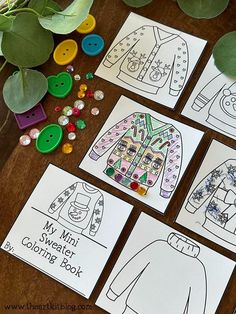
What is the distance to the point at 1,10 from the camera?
78 centimetres

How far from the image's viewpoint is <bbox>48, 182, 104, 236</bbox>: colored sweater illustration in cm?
67

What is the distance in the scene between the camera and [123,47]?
2.52 feet

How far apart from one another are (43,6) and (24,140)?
228 millimetres

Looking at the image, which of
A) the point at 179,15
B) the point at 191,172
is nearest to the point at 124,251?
the point at 191,172

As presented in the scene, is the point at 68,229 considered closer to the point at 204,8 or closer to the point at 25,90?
the point at 25,90

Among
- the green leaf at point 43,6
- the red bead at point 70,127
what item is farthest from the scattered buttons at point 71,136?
the green leaf at point 43,6

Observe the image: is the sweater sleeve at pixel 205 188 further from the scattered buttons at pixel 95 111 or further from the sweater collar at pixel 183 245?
the scattered buttons at pixel 95 111

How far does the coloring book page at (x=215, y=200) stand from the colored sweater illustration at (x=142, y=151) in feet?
0.12

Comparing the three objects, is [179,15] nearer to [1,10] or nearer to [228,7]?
[228,7]

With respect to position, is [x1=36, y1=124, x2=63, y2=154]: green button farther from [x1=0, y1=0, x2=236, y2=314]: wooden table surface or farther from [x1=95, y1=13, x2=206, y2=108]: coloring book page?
[x1=95, y1=13, x2=206, y2=108]: coloring book page

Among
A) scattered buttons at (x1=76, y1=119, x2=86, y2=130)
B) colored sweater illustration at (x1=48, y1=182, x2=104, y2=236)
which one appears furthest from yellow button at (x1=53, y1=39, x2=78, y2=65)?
colored sweater illustration at (x1=48, y1=182, x2=104, y2=236)

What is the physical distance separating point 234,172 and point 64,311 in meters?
0.31

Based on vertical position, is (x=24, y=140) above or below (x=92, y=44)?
below

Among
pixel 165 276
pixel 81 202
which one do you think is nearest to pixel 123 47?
pixel 81 202
